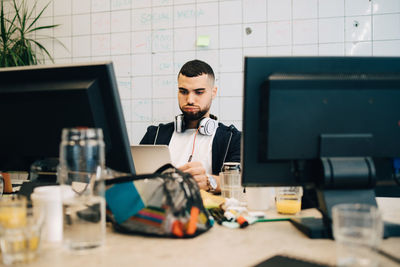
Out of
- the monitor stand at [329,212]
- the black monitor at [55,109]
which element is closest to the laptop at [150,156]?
the black monitor at [55,109]

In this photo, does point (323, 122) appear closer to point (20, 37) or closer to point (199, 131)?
point (199, 131)

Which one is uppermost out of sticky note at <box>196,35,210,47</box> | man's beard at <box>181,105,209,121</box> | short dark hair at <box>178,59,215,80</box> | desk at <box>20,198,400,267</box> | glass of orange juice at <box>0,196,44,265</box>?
sticky note at <box>196,35,210,47</box>

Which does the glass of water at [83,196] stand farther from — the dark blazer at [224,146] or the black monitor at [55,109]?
the dark blazer at [224,146]

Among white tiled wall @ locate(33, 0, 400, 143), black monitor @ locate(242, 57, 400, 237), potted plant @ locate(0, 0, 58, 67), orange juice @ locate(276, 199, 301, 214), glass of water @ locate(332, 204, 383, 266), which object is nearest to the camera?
glass of water @ locate(332, 204, 383, 266)

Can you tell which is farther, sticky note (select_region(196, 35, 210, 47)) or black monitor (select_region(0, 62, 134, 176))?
sticky note (select_region(196, 35, 210, 47))

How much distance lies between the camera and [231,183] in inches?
53.5

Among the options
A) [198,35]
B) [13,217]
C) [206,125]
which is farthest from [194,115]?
[13,217]

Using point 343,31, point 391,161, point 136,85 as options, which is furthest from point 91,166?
point 343,31

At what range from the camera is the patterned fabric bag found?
87 cm

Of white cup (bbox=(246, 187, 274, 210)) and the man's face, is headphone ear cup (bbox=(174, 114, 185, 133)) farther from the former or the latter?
white cup (bbox=(246, 187, 274, 210))

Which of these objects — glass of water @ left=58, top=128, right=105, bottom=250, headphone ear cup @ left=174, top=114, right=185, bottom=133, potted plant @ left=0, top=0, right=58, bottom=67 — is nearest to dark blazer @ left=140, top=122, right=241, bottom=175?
headphone ear cup @ left=174, top=114, right=185, bottom=133

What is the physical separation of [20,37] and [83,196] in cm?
273

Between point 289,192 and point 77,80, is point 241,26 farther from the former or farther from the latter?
point 77,80

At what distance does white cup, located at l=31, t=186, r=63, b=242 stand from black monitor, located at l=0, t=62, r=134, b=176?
189mm
